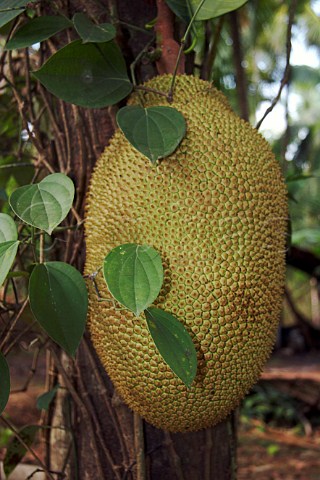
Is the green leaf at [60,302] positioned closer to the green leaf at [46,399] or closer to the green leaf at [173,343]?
the green leaf at [173,343]

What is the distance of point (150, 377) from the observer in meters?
0.73

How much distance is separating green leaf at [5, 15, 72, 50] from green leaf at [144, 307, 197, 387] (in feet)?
1.36

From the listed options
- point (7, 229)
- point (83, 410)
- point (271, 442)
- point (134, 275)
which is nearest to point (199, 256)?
point (134, 275)

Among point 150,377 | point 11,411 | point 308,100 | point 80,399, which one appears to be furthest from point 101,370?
point 308,100

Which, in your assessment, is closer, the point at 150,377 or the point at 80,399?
the point at 150,377

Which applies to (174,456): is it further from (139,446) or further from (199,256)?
(199,256)

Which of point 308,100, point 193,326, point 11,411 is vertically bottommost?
point 11,411

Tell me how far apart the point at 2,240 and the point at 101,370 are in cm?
34

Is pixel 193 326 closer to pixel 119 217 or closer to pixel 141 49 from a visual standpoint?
pixel 119 217

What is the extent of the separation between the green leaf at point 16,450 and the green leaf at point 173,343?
17.4 inches

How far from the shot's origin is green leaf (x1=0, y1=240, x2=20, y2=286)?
1.90 feet

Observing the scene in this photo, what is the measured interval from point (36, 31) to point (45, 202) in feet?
0.96

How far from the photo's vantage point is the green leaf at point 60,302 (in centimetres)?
63

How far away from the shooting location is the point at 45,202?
25.1 inches
